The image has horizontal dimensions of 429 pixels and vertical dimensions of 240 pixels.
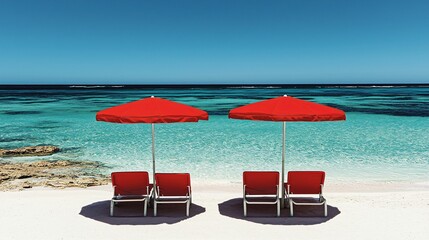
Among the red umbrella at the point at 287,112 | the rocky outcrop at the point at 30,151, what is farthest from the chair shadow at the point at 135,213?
the rocky outcrop at the point at 30,151

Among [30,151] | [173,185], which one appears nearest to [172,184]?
[173,185]

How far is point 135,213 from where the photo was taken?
582cm

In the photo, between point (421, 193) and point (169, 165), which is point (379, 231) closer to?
point (421, 193)

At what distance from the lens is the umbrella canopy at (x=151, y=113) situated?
5.14m

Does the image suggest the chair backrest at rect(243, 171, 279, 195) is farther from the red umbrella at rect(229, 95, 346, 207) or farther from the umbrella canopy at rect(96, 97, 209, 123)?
the umbrella canopy at rect(96, 97, 209, 123)

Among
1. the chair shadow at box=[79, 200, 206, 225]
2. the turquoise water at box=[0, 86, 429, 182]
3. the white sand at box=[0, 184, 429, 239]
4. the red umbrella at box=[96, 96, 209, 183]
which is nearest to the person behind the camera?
the white sand at box=[0, 184, 429, 239]

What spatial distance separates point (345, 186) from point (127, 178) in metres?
5.35

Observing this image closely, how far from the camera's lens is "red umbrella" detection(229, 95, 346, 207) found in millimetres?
5148

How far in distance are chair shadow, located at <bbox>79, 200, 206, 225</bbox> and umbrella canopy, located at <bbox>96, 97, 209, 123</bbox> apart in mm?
1515

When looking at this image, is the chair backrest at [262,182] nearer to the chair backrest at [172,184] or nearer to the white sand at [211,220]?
the white sand at [211,220]

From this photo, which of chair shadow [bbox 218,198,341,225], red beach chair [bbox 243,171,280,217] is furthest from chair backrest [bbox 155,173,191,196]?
red beach chair [bbox 243,171,280,217]

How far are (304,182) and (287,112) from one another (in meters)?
1.23

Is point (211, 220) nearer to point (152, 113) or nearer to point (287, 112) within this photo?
point (152, 113)

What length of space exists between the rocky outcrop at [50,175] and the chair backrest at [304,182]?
491 cm
